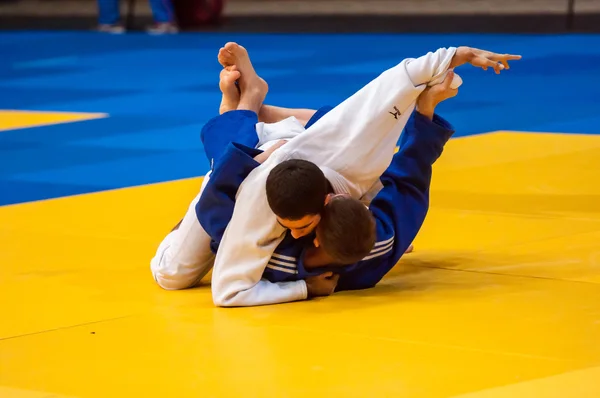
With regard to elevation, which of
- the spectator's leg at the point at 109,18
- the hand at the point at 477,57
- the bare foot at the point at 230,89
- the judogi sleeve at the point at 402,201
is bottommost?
the spectator's leg at the point at 109,18

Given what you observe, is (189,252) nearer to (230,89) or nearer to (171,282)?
(171,282)

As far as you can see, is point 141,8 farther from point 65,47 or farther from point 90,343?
point 90,343

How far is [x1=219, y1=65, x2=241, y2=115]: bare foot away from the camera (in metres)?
5.36

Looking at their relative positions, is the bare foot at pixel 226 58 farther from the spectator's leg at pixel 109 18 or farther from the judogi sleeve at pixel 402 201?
the spectator's leg at pixel 109 18

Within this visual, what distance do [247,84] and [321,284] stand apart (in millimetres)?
1150

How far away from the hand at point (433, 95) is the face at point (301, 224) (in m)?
0.87

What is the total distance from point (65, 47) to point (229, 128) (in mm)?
12586

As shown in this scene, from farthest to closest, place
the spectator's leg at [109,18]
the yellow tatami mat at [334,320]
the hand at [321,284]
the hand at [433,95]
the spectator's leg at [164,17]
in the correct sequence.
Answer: the spectator's leg at [109,18]
the spectator's leg at [164,17]
the hand at [433,95]
the hand at [321,284]
the yellow tatami mat at [334,320]

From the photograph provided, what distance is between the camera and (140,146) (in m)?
9.23

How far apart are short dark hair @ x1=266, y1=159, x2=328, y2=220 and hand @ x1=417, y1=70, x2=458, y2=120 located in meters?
0.79

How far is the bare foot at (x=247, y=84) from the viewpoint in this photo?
5.37 metres

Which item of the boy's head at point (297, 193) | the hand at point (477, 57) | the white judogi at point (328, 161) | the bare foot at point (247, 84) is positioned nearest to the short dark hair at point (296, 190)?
the boy's head at point (297, 193)

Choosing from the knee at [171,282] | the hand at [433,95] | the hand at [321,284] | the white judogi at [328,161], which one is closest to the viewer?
the white judogi at [328,161]

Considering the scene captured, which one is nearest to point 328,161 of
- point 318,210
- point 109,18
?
point 318,210
